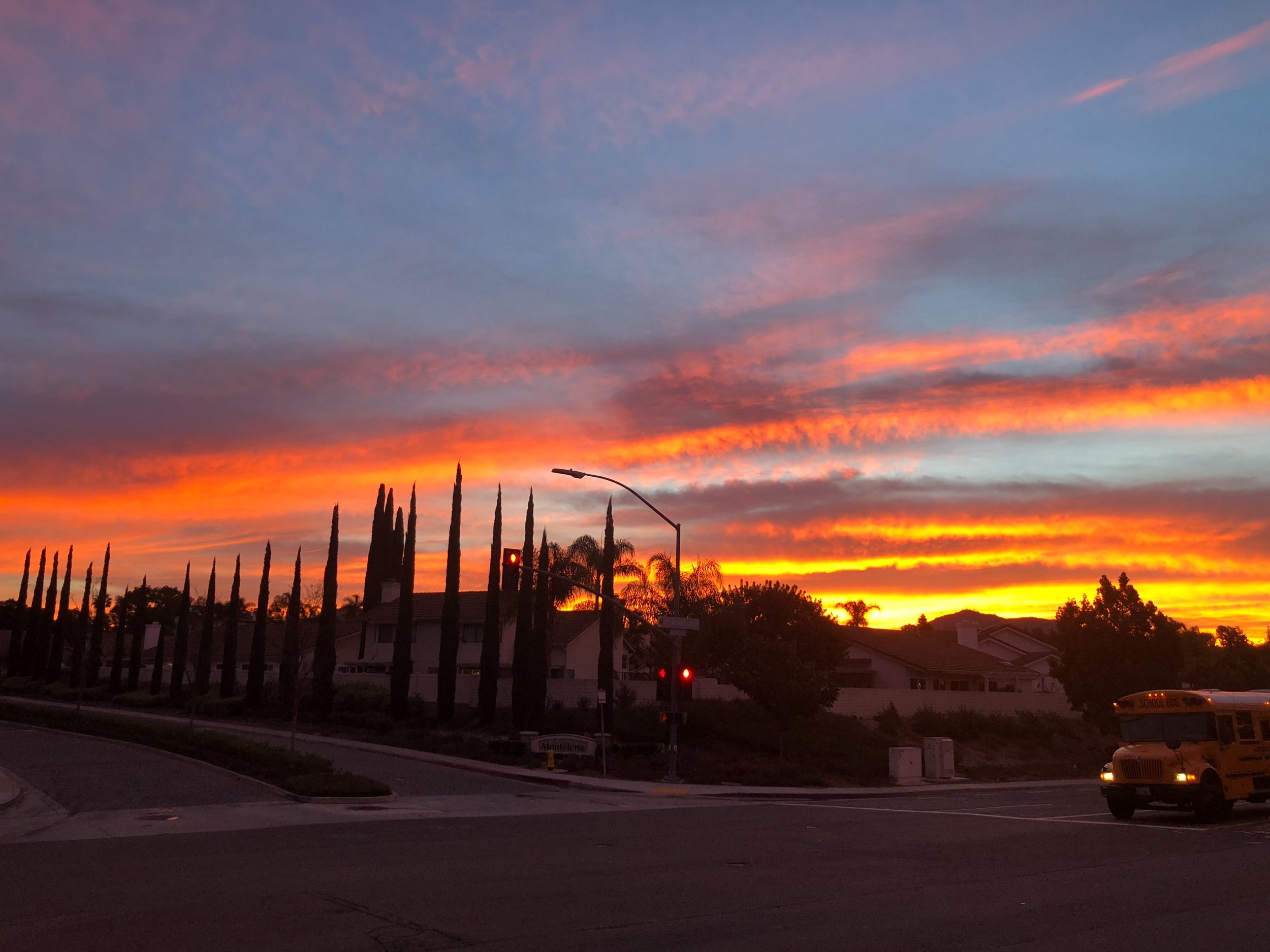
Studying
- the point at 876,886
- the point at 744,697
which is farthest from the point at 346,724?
the point at 876,886

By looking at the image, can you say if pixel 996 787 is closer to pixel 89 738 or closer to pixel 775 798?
pixel 775 798

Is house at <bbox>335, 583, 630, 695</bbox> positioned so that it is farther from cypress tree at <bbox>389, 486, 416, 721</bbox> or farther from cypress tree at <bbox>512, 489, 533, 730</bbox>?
cypress tree at <bbox>512, 489, 533, 730</bbox>

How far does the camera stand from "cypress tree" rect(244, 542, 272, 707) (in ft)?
198

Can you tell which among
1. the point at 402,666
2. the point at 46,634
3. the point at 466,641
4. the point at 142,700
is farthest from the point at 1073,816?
the point at 46,634

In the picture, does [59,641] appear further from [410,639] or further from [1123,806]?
[1123,806]

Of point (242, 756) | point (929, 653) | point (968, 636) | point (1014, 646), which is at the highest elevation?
point (968, 636)

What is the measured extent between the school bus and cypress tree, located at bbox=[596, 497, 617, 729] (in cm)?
2152

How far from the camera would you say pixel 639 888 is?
12641 millimetres

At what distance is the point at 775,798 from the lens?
30094 millimetres

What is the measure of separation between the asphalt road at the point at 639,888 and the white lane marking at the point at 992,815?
0.26m

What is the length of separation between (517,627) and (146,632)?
7405 cm

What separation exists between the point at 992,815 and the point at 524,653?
2969 centimetres

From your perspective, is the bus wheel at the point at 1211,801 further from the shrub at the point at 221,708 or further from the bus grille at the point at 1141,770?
the shrub at the point at 221,708

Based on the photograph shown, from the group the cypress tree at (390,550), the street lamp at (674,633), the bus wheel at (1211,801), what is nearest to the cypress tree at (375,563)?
the cypress tree at (390,550)
